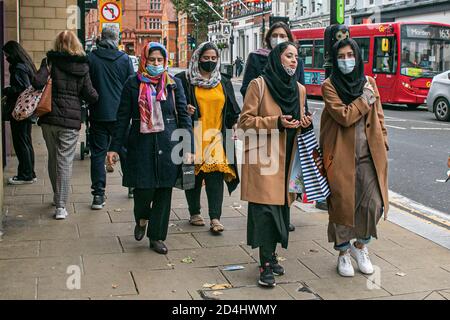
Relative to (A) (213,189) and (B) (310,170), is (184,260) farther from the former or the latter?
(B) (310,170)

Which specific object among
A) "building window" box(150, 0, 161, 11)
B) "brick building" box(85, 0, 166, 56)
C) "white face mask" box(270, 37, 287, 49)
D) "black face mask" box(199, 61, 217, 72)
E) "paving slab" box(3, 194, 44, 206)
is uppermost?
"building window" box(150, 0, 161, 11)

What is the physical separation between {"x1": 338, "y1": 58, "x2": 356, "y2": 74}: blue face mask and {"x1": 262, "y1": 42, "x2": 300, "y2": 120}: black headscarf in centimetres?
37

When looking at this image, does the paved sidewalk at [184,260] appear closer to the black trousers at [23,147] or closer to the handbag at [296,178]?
the handbag at [296,178]

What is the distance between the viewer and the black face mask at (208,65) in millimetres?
6117

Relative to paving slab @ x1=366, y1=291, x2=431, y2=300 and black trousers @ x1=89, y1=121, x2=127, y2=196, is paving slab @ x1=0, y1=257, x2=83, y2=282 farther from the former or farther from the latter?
paving slab @ x1=366, y1=291, x2=431, y2=300

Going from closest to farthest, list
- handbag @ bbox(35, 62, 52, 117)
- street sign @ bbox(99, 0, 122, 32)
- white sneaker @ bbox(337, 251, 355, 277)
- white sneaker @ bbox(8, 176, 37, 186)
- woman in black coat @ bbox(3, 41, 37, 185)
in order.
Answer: white sneaker @ bbox(337, 251, 355, 277) → handbag @ bbox(35, 62, 52, 117) → woman in black coat @ bbox(3, 41, 37, 185) → white sneaker @ bbox(8, 176, 37, 186) → street sign @ bbox(99, 0, 122, 32)

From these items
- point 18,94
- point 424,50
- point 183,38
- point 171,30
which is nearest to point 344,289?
point 18,94

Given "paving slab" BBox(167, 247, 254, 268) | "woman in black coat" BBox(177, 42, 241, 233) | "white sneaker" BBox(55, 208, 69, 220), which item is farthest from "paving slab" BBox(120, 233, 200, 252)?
"white sneaker" BBox(55, 208, 69, 220)

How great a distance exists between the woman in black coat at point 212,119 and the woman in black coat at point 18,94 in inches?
99.8

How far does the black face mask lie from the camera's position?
612cm

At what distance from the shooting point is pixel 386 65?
23531 mm

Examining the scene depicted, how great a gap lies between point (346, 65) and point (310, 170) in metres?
0.85

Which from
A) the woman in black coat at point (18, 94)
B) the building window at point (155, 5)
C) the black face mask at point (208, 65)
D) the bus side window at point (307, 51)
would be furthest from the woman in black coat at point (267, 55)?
the building window at point (155, 5)
